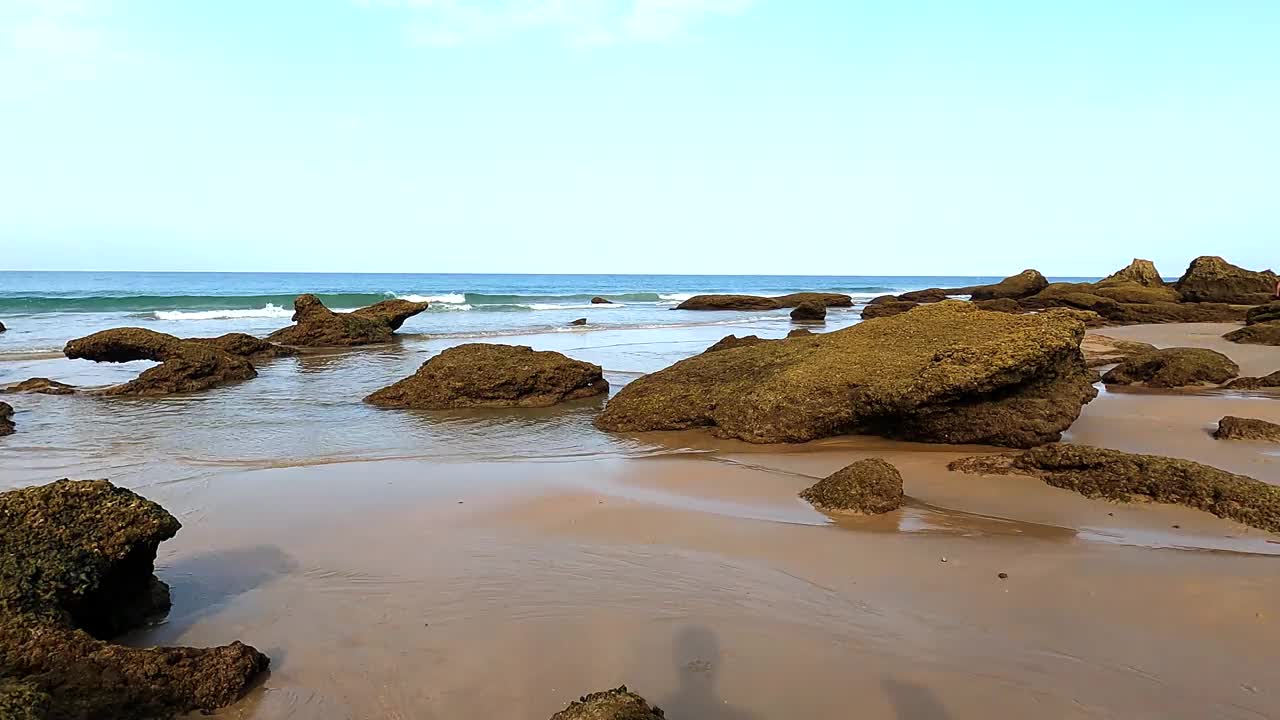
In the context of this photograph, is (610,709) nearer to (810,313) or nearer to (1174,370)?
(1174,370)

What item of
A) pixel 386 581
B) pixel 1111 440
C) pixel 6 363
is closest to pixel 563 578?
pixel 386 581

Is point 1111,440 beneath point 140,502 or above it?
beneath

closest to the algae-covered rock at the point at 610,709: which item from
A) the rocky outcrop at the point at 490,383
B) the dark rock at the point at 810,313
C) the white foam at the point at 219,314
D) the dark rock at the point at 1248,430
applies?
the dark rock at the point at 1248,430

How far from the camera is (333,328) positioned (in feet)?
62.5

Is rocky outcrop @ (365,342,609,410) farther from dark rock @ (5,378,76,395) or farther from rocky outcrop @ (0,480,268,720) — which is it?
rocky outcrop @ (0,480,268,720)

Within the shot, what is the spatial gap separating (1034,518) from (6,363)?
18561mm

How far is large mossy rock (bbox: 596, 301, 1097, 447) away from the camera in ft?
23.1

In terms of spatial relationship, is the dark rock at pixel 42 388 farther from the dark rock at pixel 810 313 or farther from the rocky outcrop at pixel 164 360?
the dark rock at pixel 810 313

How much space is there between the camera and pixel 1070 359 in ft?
25.3

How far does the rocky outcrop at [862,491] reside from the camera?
5.23 m

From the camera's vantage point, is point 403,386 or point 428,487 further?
point 403,386

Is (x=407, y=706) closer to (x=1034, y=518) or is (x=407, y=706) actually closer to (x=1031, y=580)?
(x=1031, y=580)

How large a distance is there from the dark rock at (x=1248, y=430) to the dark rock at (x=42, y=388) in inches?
544

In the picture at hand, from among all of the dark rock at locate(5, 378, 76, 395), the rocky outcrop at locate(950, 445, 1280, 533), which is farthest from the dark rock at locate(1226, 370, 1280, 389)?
the dark rock at locate(5, 378, 76, 395)
